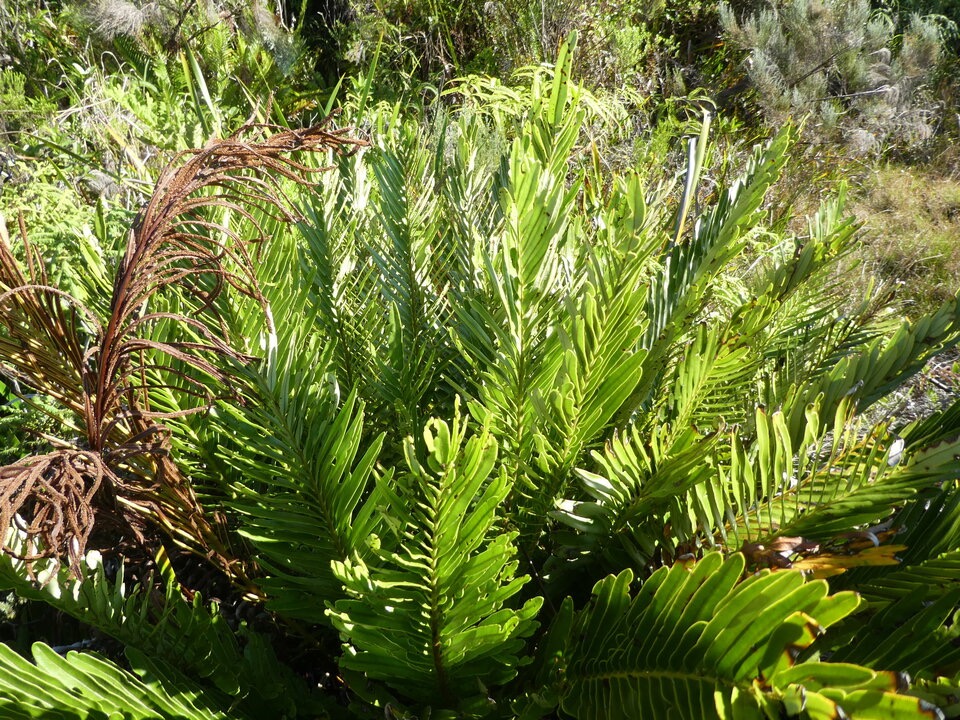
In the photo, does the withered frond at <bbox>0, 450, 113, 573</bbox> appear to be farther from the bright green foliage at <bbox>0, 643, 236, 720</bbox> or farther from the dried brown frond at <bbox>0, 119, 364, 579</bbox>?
the bright green foliage at <bbox>0, 643, 236, 720</bbox>

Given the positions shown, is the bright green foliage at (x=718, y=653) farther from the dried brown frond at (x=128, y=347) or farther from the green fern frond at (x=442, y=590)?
the dried brown frond at (x=128, y=347)

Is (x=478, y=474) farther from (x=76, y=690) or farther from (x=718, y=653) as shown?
(x=76, y=690)

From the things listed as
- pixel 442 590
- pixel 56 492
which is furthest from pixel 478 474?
pixel 56 492

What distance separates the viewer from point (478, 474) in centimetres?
77

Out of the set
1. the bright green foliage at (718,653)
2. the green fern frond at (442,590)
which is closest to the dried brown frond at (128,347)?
the green fern frond at (442,590)

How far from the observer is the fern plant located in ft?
2.60

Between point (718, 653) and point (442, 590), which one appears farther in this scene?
point (442, 590)

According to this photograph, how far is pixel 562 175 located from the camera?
1095mm

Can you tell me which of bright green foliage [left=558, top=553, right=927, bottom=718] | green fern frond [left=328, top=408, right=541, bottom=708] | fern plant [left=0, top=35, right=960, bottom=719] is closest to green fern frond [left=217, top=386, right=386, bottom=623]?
fern plant [left=0, top=35, right=960, bottom=719]

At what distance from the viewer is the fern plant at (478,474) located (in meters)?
0.79

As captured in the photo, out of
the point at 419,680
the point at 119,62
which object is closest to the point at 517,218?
the point at 419,680

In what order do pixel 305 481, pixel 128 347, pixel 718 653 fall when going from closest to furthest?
pixel 718 653 → pixel 128 347 → pixel 305 481

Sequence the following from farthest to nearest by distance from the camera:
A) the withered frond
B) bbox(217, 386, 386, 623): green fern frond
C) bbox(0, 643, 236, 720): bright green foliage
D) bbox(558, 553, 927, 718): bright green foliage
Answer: bbox(217, 386, 386, 623): green fern frond → bbox(0, 643, 236, 720): bright green foliage → the withered frond → bbox(558, 553, 927, 718): bright green foliage

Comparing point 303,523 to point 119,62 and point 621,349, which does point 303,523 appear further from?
point 119,62
